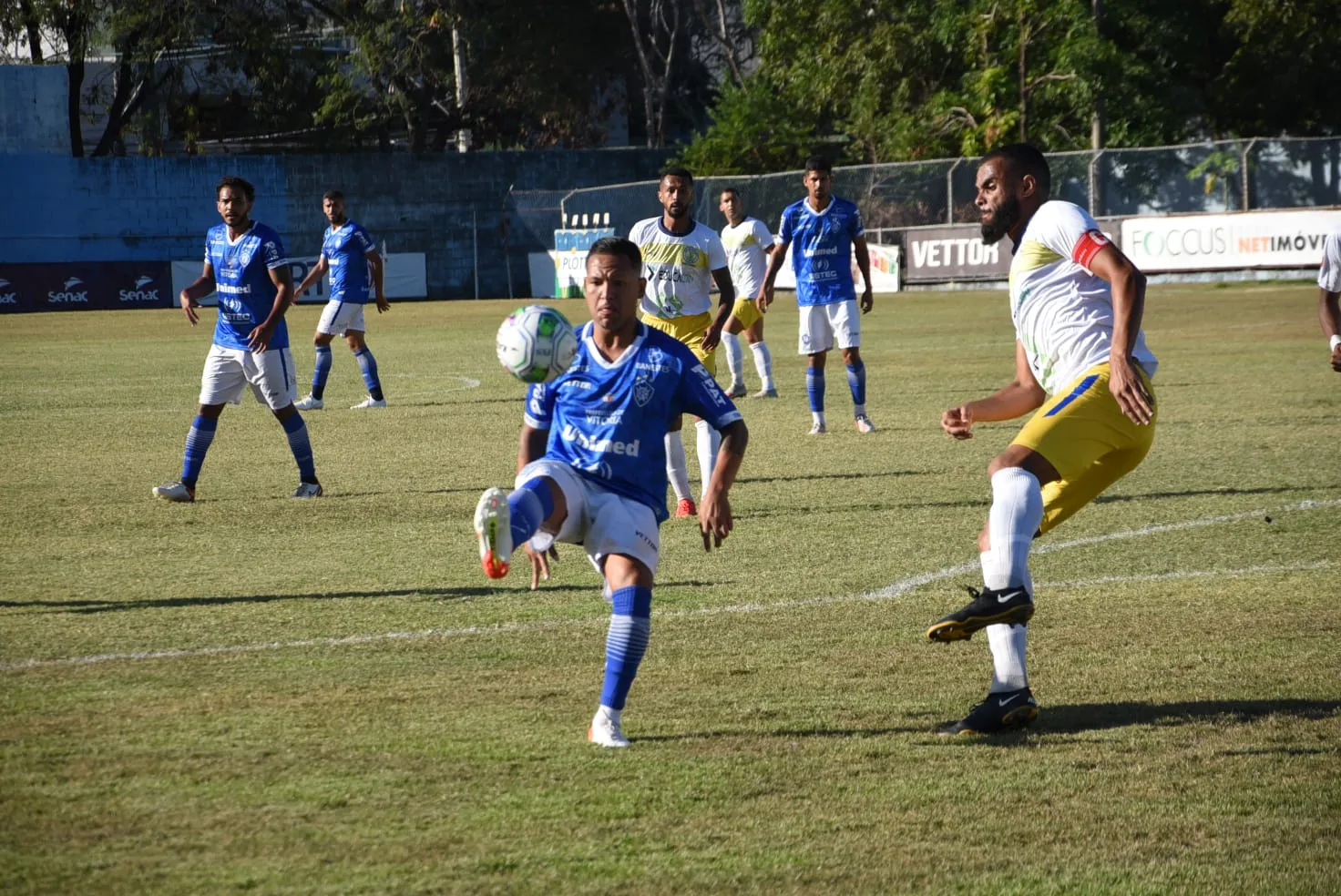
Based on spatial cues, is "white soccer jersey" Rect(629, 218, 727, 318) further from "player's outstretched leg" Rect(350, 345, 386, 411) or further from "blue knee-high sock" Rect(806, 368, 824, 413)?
"player's outstretched leg" Rect(350, 345, 386, 411)

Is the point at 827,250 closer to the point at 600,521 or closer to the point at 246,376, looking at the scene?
the point at 246,376

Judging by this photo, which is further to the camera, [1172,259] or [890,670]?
[1172,259]

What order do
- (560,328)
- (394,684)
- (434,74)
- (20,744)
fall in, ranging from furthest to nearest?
(434,74), (394,684), (560,328), (20,744)

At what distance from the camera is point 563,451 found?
5746mm

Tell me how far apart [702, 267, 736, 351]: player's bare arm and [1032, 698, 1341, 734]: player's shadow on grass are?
220 inches

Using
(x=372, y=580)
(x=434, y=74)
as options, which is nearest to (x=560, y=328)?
(x=372, y=580)

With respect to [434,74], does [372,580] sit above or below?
below

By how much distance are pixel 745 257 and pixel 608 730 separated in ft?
48.5

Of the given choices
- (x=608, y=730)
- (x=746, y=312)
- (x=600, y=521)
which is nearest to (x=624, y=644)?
(x=608, y=730)

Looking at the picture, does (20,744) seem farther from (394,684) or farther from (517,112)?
(517,112)

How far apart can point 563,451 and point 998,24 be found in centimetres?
4333

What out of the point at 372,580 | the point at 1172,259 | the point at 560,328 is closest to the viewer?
the point at 560,328

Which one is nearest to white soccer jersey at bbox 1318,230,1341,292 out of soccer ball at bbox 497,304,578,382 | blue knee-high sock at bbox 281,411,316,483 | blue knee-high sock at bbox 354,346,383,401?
soccer ball at bbox 497,304,578,382

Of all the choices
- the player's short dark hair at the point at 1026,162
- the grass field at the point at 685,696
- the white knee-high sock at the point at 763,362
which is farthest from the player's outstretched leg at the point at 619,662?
the white knee-high sock at the point at 763,362
